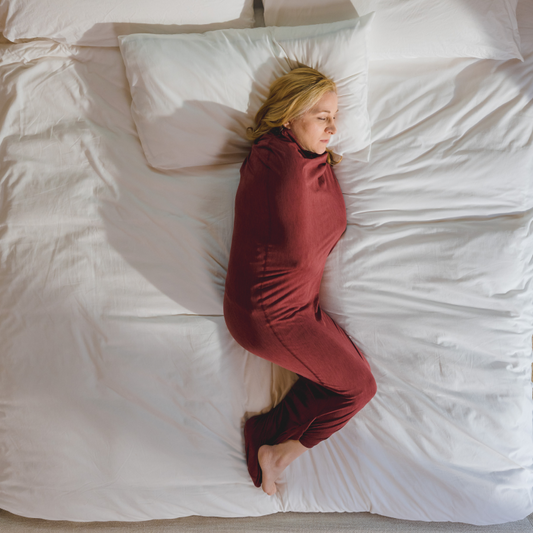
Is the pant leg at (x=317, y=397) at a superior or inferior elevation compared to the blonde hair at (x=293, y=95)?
inferior

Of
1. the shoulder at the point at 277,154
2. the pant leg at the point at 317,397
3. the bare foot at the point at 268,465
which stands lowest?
the bare foot at the point at 268,465

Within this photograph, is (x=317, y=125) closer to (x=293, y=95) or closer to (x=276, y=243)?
(x=293, y=95)

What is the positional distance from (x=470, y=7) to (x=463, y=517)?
159 centimetres

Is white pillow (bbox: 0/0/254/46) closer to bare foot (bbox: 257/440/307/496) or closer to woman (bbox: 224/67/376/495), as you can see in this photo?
woman (bbox: 224/67/376/495)

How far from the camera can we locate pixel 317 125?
1154mm

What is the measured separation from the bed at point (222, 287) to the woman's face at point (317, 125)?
0.36ft

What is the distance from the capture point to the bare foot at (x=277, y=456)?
3.98 ft

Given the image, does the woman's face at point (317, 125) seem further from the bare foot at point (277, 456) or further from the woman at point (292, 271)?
the bare foot at point (277, 456)

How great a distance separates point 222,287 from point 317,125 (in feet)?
1.91

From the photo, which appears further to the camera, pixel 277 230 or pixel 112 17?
pixel 112 17

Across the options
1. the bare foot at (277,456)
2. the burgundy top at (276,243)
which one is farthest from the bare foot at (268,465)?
the burgundy top at (276,243)

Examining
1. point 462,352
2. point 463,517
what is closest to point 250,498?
point 463,517

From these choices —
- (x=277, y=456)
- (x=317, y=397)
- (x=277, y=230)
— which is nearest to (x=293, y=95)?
(x=277, y=230)

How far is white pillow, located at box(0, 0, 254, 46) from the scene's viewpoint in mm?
1219
